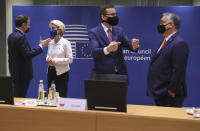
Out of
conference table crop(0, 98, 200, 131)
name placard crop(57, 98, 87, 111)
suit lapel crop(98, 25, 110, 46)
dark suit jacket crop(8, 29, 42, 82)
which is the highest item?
suit lapel crop(98, 25, 110, 46)

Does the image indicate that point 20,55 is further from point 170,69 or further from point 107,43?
point 170,69

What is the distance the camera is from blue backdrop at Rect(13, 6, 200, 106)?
4711mm

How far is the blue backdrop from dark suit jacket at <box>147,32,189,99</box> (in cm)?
187

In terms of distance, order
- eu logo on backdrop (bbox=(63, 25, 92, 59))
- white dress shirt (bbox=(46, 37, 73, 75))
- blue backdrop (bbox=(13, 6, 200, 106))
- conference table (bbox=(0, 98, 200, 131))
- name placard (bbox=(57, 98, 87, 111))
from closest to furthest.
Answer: conference table (bbox=(0, 98, 200, 131)) → name placard (bbox=(57, 98, 87, 111)) → white dress shirt (bbox=(46, 37, 73, 75)) → blue backdrop (bbox=(13, 6, 200, 106)) → eu logo on backdrop (bbox=(63, 25, 92, 59))

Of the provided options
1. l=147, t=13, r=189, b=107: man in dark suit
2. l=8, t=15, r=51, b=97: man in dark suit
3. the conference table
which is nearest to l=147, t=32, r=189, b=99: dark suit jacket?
l=147, t=13, r=189, b=107: man in dark suit

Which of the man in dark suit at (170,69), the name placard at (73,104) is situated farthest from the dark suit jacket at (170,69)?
the name placard at (73,104)

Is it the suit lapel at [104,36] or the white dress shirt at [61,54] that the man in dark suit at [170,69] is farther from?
the white dress shirt at [61,54]

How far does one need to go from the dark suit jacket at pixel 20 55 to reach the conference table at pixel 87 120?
71.9 inches

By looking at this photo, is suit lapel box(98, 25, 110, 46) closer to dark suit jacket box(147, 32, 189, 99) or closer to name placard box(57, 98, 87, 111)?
dark suit jacket box(147, 32, 189, 99)

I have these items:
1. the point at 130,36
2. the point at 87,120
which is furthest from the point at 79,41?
the point at 87,120

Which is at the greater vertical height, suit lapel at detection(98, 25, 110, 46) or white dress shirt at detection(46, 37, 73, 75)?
suit lapel at detection(98, 25, 110, 46)

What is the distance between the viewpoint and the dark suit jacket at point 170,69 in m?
2.69

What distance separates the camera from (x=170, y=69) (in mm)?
2840

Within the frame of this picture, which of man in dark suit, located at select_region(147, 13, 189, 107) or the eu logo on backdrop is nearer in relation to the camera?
man in dark suit, located at select_region(147, 13, 189, 107)
